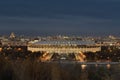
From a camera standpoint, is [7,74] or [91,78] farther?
[91,78]

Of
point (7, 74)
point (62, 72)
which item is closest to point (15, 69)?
point (7, 74)

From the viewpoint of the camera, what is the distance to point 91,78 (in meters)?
23.9

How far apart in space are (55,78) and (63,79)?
70cm

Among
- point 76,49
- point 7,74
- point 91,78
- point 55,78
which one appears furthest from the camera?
point 76,49

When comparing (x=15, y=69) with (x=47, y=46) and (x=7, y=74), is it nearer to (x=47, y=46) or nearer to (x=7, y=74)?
(x=7, y=74)

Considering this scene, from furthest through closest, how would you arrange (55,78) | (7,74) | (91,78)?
(91,78)
(7,74)
(55,78)

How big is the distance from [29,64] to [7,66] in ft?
4.34

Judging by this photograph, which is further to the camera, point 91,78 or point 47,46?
point 47,46

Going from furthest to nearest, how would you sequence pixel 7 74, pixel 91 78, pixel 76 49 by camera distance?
1. pixel 76 49
2. pixel 91 78
3. pixel 7 74

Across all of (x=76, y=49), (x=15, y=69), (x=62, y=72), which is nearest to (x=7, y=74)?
(x=15, y=69)

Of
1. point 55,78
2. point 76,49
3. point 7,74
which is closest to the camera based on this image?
point 55,78

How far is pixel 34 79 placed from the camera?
17.9 m

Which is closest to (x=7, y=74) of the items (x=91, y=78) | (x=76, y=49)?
(x=91, y=78)

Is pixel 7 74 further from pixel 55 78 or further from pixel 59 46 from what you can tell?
pixel 59 46
